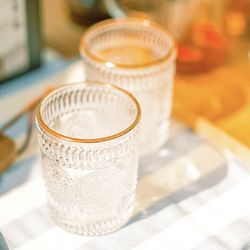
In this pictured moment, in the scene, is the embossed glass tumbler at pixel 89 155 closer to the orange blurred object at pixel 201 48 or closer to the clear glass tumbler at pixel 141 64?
the clear glass tumbler at pixel 141 64

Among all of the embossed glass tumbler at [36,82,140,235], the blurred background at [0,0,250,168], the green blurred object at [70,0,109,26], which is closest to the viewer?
the embossed glass tumbler at [36,82,140,235]

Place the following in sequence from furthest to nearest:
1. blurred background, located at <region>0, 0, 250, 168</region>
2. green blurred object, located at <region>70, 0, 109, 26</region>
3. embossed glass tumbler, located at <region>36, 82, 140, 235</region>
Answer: green blurred object, located at <region>70, 0, 109, 26</region> → blurred background, located at <region>0, 0, 250, 168</region> → embossed glass tumbler, located at <region>36, 82, 140, 235</region>

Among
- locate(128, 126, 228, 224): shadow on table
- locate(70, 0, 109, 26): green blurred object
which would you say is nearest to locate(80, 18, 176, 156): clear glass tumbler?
locate(128, 126, 228, 224): shadow on table

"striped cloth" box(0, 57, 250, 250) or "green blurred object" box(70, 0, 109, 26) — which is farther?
"green blurred object" box(70, 0, 109, 26)

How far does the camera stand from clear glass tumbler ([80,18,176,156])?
54cm

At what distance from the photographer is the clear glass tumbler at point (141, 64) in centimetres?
54

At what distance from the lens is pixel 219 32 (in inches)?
29.1

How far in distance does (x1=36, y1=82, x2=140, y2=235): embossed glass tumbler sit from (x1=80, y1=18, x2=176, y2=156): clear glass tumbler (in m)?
0.04

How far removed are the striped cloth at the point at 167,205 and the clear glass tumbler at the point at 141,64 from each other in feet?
0.11

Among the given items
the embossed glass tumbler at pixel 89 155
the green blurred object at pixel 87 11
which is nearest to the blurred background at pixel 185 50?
the green blurred object at pixel 87 11

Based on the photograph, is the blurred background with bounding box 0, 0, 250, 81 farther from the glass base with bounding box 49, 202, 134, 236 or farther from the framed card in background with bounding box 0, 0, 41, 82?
the glass base with bounding box 49, 202, 134, 236

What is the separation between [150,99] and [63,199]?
152 mm

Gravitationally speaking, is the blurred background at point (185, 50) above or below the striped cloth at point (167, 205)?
above

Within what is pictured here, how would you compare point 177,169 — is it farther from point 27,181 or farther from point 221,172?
point 27,181
